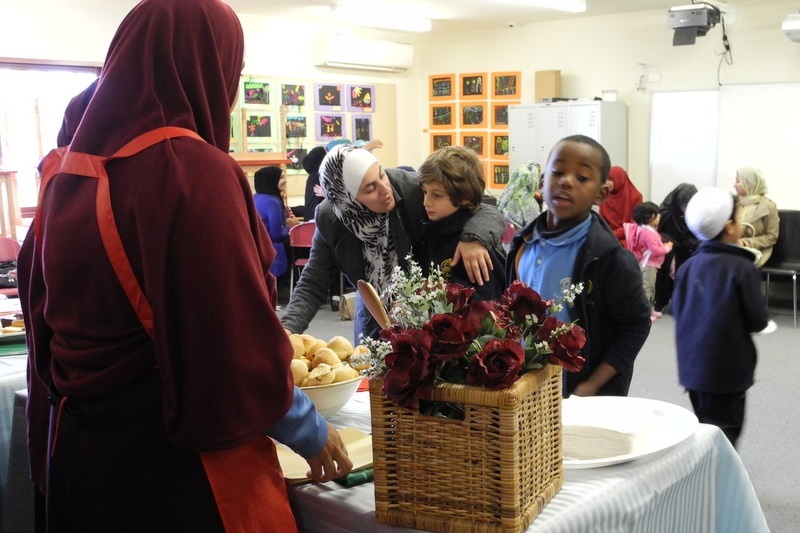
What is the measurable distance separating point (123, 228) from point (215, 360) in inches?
8.5

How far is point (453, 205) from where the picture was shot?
2080 mm

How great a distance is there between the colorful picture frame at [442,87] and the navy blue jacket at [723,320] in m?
7.10

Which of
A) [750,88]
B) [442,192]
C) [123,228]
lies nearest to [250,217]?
[123,228]

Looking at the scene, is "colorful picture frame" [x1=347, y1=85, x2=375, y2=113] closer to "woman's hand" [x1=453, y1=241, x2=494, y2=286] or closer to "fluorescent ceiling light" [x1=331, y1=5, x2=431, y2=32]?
"fluorescent ceiling light" [x1=331, y1=5, x2=431, y2=32]

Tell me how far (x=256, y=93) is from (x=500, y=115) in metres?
2.77

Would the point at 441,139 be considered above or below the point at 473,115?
below

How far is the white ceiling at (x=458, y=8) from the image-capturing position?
7383mm

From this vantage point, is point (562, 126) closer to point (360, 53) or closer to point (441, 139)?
point (441, 139)

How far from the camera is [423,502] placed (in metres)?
1.13

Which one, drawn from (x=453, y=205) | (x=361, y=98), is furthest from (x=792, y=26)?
(x=453, y=205)

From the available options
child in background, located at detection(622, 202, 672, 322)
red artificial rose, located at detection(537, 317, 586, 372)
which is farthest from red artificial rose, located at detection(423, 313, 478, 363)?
child in background, located at detection(622, 202, 672, 322)

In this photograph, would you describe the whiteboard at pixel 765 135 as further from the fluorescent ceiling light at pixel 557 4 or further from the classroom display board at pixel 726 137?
the fluorescent ceiling light at pixel 557 4

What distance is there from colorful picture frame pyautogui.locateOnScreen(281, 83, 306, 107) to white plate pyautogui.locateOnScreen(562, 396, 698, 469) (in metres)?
7.23

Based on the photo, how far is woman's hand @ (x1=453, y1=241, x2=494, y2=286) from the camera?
1980 mm
